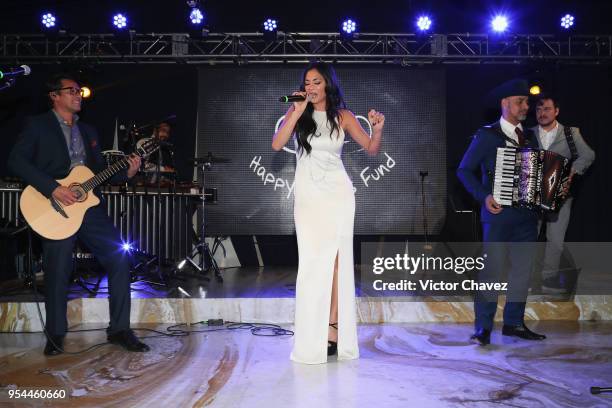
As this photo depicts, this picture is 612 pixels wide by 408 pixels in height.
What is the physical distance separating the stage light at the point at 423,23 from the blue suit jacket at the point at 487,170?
3.83 metres

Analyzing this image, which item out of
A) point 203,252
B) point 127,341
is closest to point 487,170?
point 127,341

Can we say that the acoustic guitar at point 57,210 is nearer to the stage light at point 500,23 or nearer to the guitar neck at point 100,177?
the guitar neck at point 100,177

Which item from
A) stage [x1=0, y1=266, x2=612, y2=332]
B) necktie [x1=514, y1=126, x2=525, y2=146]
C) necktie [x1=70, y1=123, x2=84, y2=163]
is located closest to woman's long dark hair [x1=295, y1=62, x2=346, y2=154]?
necktie [x1=514, y1=126, x2=525, y2=146]

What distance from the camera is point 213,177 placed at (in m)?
9.16

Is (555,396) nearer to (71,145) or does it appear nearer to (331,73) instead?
(331,73)

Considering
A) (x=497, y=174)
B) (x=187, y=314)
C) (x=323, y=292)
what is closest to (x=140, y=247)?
(x=187, y=314)

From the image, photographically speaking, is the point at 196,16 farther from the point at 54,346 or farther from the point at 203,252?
the point at 54,346

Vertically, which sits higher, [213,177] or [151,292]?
[213,177]

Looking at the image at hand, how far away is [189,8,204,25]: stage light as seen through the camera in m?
8.30

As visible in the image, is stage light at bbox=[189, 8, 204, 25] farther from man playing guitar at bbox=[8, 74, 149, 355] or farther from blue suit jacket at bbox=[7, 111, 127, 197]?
blue suit jacket at bbox=[7, 111, 127, 197]

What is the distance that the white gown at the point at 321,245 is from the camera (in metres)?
4.35

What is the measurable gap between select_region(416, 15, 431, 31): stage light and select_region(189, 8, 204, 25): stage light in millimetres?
2975

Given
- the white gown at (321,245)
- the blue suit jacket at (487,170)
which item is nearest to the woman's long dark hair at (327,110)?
the white gown at (321,245)

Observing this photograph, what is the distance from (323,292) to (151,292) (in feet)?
9.00
